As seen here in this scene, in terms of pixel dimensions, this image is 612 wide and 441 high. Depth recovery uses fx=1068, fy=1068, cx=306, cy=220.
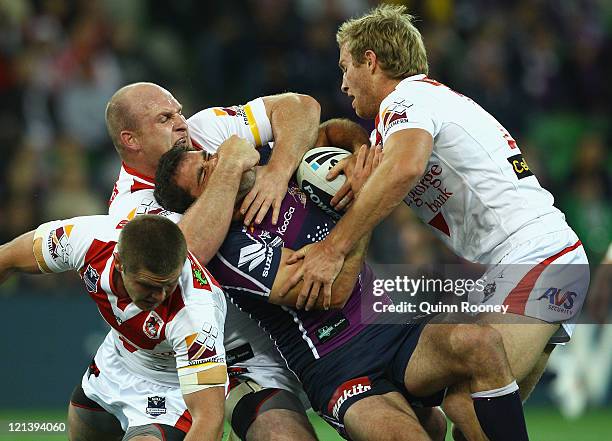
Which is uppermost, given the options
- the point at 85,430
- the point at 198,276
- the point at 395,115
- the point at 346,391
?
the point at 395,115

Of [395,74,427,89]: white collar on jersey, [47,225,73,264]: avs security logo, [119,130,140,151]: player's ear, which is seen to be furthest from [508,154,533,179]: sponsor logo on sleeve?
[47,225,73,264]: avs security logo

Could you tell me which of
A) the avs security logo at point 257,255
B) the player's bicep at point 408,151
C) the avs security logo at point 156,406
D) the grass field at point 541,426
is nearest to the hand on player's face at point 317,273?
the avs security logo at point 257,255

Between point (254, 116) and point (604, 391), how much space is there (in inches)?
261

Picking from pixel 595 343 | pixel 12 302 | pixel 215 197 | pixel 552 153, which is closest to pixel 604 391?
pixel 595 343

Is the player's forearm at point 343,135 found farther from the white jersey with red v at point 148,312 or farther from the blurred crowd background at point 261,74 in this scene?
the blurred crowd background at point 261,74

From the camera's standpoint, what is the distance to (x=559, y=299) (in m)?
5.79

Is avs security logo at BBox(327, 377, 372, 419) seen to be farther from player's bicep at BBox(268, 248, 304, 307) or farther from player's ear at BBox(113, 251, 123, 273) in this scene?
player's ear at BBox(113, 251, 123, 273)

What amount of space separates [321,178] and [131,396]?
1657 millimetres

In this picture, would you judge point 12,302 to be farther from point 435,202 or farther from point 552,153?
point 552,153

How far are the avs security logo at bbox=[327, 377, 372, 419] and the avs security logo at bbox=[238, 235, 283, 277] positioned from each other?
0.77m

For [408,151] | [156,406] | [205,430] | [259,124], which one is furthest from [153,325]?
[259,124]

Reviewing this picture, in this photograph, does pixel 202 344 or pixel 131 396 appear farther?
pixel 131 396

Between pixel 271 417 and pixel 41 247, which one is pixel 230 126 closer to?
pixel 41 247

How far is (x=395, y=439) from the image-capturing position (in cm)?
546
